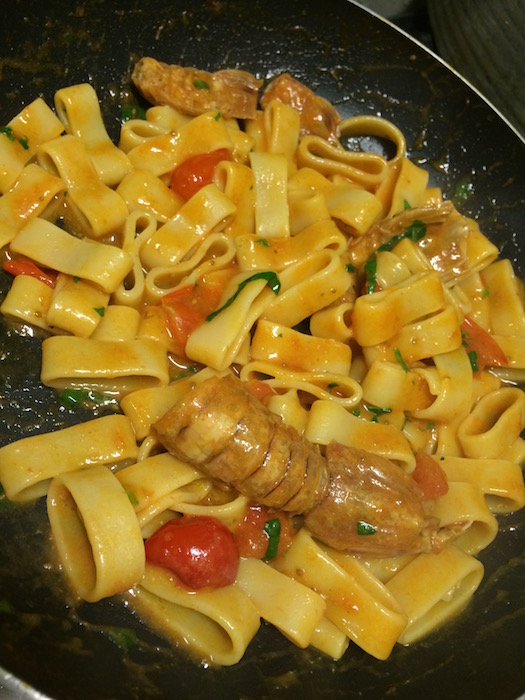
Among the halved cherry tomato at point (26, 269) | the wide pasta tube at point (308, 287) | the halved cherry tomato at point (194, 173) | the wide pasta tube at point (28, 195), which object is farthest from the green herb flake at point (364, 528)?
the wide pasta tube at point (28, 195)

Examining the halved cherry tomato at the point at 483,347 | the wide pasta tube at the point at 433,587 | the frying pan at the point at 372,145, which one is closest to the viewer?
the frying pan at the point at 372,145

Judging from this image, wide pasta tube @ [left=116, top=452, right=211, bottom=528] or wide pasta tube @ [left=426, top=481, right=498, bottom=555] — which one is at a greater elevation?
wide pasta tube @ [left=116, top=452, right=211, bottom=528]

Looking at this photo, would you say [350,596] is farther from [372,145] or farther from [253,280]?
[372,145]

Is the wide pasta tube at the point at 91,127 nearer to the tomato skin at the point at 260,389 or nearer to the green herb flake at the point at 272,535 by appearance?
the tomato skin at the point at 260,389

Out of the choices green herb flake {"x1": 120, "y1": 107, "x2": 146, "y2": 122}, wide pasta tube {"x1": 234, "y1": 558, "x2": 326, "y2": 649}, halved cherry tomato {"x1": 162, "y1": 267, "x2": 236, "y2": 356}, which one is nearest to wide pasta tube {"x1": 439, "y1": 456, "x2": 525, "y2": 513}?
wide pasta tube {"x1": 234, "y1": 558, "x2": 326, "y2": 649}

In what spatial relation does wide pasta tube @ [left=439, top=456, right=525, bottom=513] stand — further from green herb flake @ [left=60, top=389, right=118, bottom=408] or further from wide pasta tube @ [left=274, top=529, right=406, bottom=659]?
green herb flake @ [left=60, top=389, right=118, bottom=408]

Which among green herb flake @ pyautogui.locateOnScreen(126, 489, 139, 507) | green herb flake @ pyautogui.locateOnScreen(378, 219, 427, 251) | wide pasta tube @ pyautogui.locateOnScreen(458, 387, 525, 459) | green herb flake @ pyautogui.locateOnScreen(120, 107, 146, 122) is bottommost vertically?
green herb flake @ pyautogui.locateOnScreen(126, 489, 139, 507)

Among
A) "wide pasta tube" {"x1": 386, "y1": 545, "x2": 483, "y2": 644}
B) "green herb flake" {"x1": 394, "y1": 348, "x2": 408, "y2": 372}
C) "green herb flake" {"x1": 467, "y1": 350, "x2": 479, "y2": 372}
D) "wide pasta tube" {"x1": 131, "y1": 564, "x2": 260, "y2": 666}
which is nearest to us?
"wide pasta tube" {"x1": 131, "y1": 564, "x2": 260, "y2": 666}
